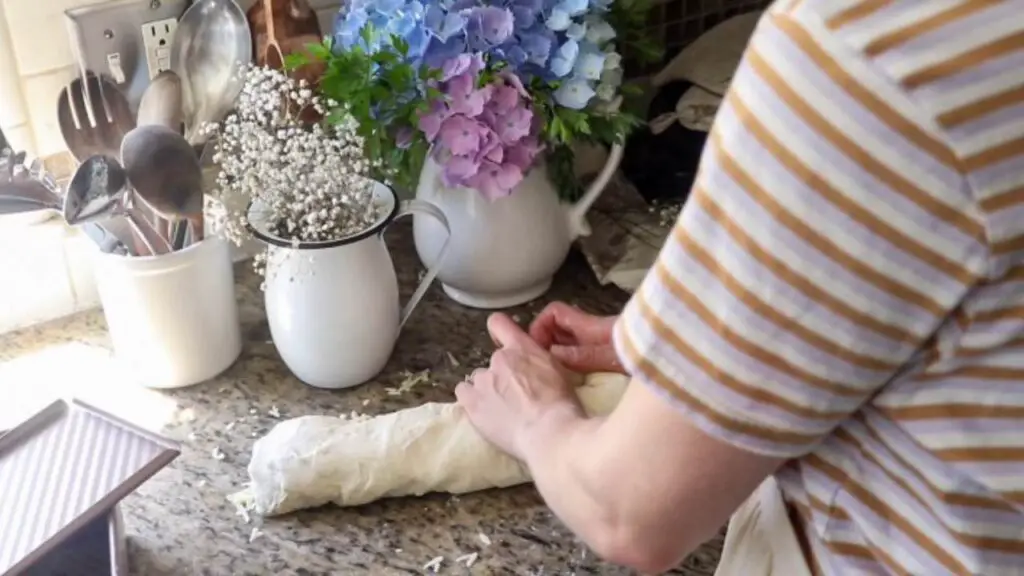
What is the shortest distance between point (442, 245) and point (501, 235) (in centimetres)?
6

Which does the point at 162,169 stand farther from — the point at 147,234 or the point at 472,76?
the point at 472,76

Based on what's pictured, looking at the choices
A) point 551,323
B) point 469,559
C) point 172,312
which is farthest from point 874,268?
point 172,312

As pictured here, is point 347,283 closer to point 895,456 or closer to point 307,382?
point 307,382

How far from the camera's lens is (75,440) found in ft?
2.67

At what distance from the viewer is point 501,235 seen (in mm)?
1017

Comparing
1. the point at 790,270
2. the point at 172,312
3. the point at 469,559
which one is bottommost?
the point at 469,559

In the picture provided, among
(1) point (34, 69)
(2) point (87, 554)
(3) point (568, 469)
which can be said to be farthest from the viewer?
(1) point (34, 69)

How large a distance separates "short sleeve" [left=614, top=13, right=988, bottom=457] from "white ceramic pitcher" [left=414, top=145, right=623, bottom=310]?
51 cm

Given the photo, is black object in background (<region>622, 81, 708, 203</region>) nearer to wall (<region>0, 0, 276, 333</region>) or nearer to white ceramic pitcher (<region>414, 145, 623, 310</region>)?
white ceramic pitcher (<region>414, 145, 623, 310</region>)

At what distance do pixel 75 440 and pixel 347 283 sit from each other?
0.24 metres

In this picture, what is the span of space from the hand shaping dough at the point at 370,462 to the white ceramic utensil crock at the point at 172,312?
0.13m

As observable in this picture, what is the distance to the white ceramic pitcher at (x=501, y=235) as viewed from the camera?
1013 mm

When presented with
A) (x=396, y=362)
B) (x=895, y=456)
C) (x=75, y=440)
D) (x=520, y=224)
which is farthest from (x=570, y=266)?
(x=895, y=456)

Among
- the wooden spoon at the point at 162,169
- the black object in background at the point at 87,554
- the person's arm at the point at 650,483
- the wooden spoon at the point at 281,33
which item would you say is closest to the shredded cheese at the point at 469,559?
the person's arm at the point at 650,483
